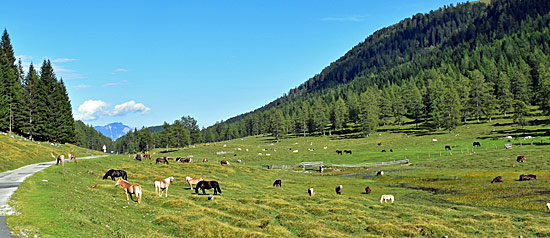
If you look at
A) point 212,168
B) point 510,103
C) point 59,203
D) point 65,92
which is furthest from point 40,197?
point 510,103

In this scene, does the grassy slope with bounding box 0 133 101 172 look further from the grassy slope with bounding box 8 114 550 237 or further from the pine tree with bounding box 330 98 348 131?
the pine tree with bounding box 330 98 348 131

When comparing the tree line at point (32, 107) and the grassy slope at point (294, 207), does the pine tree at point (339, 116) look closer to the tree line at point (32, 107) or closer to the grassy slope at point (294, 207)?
the grassy slope at point (294, 207)

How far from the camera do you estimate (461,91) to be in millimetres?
147625

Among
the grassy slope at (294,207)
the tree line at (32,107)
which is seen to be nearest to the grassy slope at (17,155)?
the grassy slope at (294,207)

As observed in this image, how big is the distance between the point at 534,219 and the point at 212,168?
50.1 metres

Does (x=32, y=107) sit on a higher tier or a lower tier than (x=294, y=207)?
higher

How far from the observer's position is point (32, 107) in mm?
87875

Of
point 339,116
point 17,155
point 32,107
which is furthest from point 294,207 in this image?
point 339,116

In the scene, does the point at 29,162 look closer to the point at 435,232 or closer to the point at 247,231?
the point at 247,231

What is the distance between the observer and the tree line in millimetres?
79875

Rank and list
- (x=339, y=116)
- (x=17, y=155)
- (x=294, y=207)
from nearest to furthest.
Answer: (x=294, y=207) < (x=17, y=155) < (x=339, y=116)

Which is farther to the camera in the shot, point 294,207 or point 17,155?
point 17,155

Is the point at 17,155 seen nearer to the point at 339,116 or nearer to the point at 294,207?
the point at 294,207

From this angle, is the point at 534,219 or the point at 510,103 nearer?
the point at 534,219
